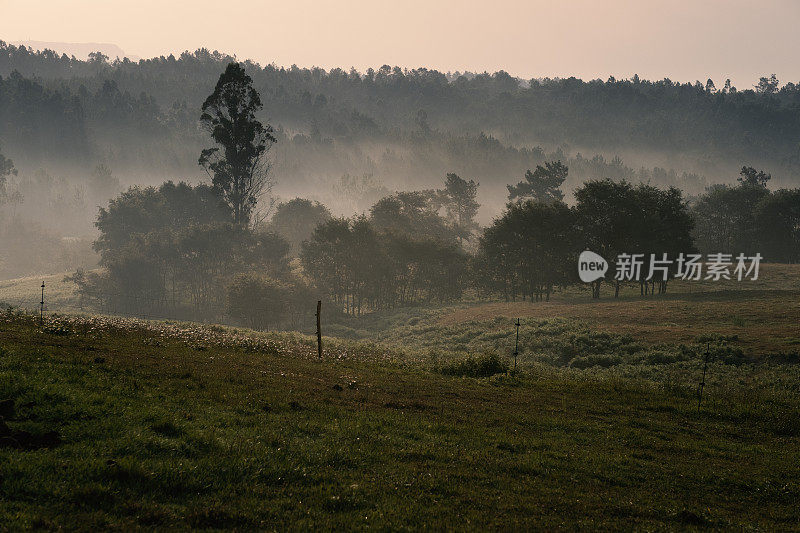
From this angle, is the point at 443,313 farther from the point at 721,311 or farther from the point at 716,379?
the point at 716,379

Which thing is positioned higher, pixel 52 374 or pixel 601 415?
pixel 52 374

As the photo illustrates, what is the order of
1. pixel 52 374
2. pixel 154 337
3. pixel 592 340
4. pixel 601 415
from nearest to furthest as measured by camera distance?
pixel 52 374 → pixel 601 415 → pixel 154 337 → pixel 592 340

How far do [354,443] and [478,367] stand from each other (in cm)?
1765

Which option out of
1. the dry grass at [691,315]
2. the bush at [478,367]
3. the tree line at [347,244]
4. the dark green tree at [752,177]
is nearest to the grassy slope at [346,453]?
the bush at [478,367]

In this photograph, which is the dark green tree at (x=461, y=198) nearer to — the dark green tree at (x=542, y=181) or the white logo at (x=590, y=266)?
the dark green tree at (x=542, y=181)

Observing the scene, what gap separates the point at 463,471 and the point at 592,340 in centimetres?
4008

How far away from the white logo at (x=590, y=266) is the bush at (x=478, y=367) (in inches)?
2559

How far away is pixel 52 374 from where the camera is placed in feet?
48.6

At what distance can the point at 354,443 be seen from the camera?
1356 cm

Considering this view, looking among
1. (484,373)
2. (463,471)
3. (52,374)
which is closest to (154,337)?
(52,374)

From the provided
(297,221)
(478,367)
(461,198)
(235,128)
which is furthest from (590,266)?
(297,221)

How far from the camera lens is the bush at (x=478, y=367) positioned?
30.0 meters

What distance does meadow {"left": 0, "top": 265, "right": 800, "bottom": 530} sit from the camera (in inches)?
366

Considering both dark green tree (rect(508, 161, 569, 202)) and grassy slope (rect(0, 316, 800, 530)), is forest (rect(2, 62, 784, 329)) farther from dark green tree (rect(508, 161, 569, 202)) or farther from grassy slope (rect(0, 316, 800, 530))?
grassy slope (rect(0, 316, 800, 530))
